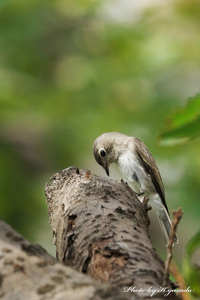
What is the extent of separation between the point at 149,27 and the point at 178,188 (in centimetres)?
280

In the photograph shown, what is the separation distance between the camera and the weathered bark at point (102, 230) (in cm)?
214

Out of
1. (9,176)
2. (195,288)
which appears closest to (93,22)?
(9,176)

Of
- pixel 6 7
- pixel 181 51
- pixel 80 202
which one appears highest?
pixel 6 7

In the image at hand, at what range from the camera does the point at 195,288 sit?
5.71 feet

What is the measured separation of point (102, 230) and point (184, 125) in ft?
2.81

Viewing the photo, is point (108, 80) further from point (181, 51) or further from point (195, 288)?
point (195, 288)

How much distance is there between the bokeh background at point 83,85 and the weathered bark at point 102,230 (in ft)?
14.7

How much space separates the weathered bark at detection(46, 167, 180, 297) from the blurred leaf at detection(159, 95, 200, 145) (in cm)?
52

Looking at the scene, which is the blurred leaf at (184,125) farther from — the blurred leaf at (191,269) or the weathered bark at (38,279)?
the weathered bark at (38,279)

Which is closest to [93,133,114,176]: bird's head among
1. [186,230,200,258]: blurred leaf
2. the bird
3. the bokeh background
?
the bird

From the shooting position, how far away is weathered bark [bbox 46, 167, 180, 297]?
2.14 metres

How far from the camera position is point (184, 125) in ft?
6.12

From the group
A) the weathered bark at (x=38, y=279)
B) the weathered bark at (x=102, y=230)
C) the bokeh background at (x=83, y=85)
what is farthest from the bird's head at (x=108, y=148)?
the weathered bark at (x=38, y=279)

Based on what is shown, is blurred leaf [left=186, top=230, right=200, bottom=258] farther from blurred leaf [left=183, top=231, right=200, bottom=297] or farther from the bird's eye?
the bird's eye
